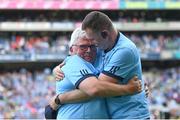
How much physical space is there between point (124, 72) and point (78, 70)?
1.23ft

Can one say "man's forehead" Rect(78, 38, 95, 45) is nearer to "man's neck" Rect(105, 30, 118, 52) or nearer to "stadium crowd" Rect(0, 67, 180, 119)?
"man's neck" Rect(105, 30, 118, 52)

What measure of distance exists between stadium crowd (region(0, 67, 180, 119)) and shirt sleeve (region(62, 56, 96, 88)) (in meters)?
13.5

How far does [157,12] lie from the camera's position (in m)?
31.0

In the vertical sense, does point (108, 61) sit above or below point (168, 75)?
above

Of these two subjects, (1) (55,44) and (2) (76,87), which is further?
(1) (55,44)

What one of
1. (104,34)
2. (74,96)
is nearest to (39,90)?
(74,96)

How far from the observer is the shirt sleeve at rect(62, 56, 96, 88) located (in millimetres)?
4277

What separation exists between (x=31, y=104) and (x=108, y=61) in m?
17.0

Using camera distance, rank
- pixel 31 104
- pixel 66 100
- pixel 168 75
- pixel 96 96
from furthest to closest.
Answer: pixel 168 75 < pixel 31 104 < pixel 66 100 < pixel 96 96

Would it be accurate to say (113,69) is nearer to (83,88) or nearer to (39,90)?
(83,88)

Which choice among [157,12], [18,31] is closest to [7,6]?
[18,31]

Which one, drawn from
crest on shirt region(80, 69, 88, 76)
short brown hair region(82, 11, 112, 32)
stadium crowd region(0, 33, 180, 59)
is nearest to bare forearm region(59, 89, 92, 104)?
crest on shirt region(80, 69, 88, 76)

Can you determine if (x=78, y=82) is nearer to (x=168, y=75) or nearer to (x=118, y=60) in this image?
(x=118, y=60)

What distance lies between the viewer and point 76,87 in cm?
431
